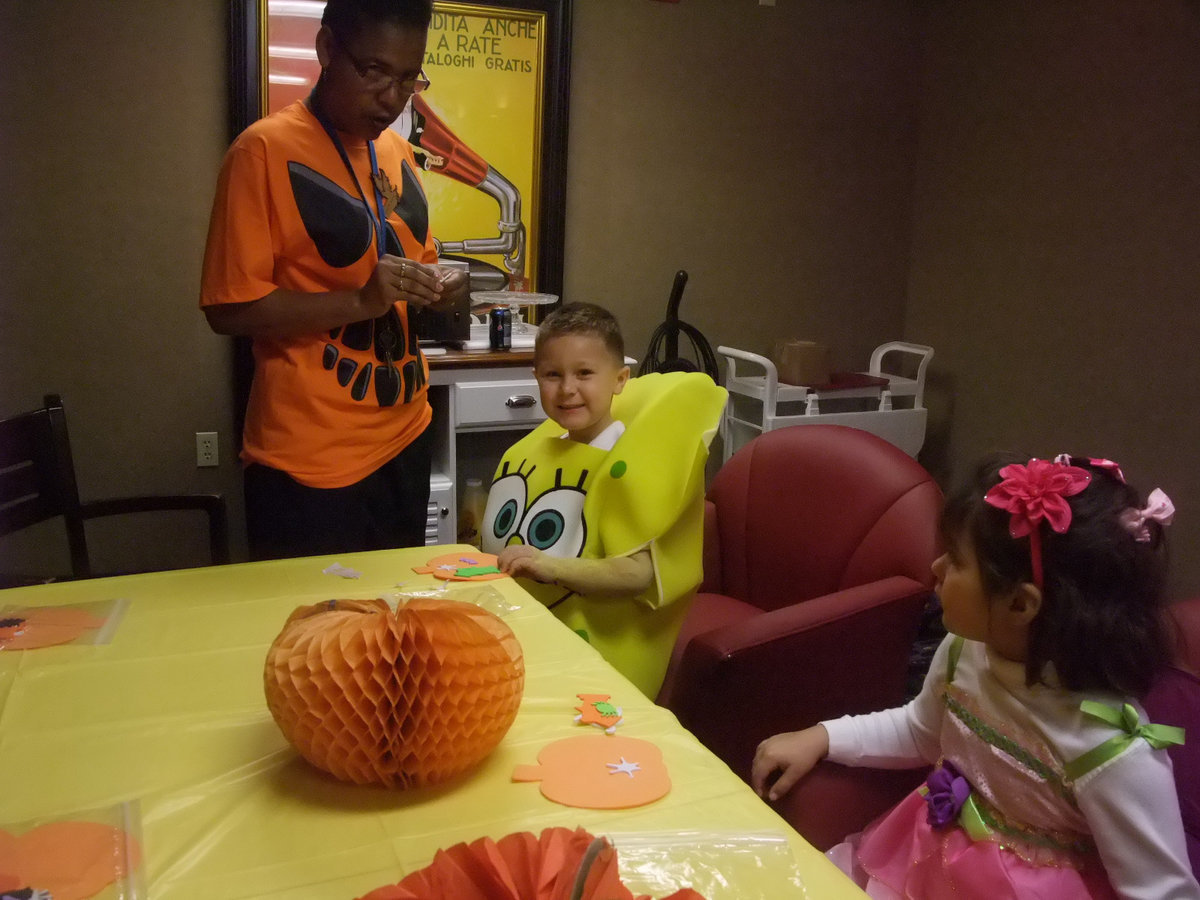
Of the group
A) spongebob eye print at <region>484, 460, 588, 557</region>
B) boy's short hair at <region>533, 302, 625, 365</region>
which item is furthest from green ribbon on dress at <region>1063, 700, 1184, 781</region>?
boy's short hair at <region>533, 302, 625, 365</region>

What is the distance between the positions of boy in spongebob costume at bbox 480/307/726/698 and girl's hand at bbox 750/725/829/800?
38 centimetres

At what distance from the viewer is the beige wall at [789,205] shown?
285cm

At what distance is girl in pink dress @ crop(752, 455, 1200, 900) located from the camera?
102 cm

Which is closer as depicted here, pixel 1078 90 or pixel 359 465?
pixel 359 465

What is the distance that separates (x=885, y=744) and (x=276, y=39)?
2.59 m

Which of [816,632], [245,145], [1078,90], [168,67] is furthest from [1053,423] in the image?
[168,67]

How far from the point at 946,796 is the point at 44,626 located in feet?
3.62

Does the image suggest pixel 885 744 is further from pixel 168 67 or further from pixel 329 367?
pixel 168 67

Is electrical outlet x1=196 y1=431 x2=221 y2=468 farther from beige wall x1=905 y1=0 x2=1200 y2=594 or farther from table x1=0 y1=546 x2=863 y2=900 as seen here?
beige wall x1=905 y1=0 x2=1200 y2=594

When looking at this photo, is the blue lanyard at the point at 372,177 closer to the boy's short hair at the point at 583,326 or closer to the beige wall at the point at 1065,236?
the boy's short hair at the point at 583,326

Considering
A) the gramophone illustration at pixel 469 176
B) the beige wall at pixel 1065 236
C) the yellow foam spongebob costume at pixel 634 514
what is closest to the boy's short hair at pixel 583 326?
the yellow foam spongebob costume at pixel 634 514

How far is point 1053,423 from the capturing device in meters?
3.31

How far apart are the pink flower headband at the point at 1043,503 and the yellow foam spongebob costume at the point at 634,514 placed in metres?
0.65

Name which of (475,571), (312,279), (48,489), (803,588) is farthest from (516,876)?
(48,489)
